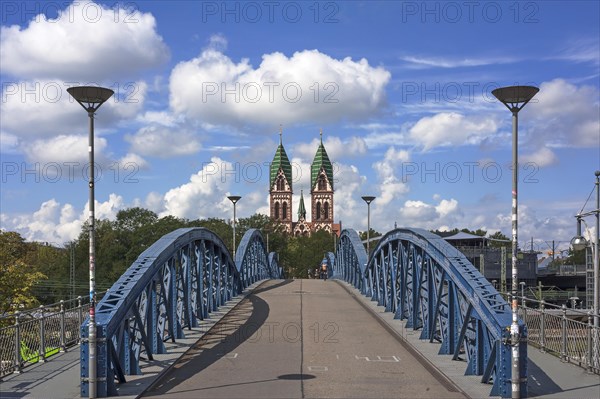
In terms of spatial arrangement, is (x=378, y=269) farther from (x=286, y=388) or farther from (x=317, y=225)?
(x=317, y=225)

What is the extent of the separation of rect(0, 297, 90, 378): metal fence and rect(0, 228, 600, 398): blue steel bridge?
80cm

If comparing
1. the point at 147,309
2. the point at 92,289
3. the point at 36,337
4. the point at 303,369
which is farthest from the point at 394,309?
the point at 92,289

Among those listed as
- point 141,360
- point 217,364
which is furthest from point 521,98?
point 141,360

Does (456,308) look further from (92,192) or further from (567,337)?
(92,192)

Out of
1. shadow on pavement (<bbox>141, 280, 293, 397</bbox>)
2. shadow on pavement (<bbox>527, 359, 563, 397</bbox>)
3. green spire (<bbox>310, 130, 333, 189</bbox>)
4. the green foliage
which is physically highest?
green spire (<bbox>310, 130, 333, 189</bbox>)

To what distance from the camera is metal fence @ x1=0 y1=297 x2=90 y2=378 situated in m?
14.4

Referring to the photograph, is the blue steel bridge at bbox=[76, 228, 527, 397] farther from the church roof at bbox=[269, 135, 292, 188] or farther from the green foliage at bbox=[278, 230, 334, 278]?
the church roof at bbox=[269, 135, 292, 188]

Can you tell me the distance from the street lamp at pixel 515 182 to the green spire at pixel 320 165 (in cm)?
15812

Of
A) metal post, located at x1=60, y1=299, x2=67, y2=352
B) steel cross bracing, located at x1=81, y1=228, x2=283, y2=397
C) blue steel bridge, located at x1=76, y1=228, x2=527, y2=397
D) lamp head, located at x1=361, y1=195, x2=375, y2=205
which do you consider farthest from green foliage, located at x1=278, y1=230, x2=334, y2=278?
metal post, located at x1=60, y1=299, x2=67, y2=352

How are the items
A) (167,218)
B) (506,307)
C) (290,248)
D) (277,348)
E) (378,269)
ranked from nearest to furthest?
(506,307), (277,348), (378,269), (167,218), (290,248)

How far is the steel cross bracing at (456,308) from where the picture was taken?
12641mm

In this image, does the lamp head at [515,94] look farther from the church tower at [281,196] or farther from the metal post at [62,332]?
the church tower at [281,196]

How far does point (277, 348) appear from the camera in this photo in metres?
17.7

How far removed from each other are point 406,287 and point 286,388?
36.2 feet
